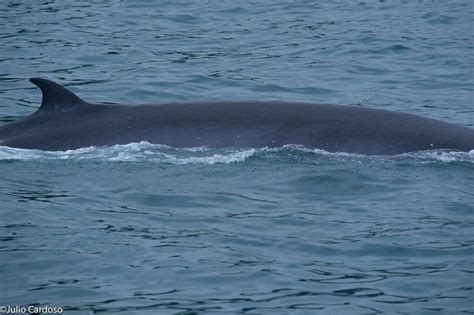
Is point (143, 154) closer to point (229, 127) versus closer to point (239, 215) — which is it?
point (229, 127)

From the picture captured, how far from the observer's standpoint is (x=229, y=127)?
1258 cm

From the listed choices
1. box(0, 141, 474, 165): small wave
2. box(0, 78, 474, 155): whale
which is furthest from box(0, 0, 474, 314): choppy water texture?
box(0, 78, 474, 155): whale

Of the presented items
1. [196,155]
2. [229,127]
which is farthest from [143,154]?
[229,127]

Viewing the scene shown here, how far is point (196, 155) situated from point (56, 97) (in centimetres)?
176

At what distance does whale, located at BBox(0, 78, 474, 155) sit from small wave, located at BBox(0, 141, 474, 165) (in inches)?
2.6

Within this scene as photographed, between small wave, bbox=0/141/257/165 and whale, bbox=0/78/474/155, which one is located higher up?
whale, bbox=0/78/474/155

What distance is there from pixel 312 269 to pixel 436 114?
303 inches

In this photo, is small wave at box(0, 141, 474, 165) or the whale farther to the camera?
the whale

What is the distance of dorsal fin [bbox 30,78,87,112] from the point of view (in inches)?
499

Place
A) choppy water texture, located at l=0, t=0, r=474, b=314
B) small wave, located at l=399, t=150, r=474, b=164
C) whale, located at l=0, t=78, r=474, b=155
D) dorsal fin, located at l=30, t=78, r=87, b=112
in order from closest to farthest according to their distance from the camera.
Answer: choppy water texture, located at l=0, t=0, r=474, b=314, small wave, located at l=399, t=150, r=474, b=164, whale, located at l=0, t=78, r=474, b=155, dorsal fin, located at l=30, t=78, r=87, b=112

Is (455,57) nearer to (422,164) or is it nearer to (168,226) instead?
(422,164)

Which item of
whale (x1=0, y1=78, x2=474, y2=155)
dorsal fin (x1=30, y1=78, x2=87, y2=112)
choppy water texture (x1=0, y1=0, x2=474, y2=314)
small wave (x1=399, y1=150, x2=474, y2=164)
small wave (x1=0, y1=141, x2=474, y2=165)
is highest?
dorsal fin (x1=30, y1=78, x2=87, y2=112)

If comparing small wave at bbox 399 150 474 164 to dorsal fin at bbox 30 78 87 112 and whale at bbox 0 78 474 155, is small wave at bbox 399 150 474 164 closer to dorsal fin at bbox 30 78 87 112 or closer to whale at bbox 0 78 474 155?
whale at bbox 0 78 474 155

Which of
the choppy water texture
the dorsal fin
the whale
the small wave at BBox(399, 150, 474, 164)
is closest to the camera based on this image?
the choppy water texture
